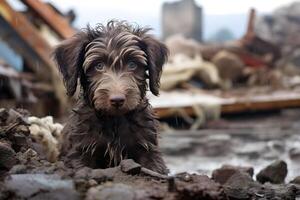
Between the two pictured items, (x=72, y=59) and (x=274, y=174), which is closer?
(x=72, y=59)

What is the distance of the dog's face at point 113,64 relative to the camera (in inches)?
216

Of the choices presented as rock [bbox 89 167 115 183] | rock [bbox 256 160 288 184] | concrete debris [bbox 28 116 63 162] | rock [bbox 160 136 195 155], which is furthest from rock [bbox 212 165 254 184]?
rock [bbox 160 136 195 155]

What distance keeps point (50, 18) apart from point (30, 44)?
1.15m

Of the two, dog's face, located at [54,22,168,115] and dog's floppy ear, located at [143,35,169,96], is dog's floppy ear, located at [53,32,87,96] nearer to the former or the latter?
dog's face, located at [54,22,168,115]

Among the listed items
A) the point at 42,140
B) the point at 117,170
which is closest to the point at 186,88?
the point at 42,140

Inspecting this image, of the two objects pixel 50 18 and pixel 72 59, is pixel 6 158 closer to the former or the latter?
pixel 72 59

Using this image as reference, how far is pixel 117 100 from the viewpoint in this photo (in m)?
5.33

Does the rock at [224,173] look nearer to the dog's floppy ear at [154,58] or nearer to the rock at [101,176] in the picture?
the dog's floppy ear at [154,58]

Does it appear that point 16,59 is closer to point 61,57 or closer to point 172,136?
point 172,136

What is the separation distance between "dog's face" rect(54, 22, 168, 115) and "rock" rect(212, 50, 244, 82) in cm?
1262

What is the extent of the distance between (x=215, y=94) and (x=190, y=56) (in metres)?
4.00

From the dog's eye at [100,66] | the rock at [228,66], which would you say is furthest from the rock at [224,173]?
the rock at [228,66]

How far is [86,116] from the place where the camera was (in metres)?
5.92

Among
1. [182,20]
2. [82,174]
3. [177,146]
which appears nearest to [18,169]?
[82,174]
